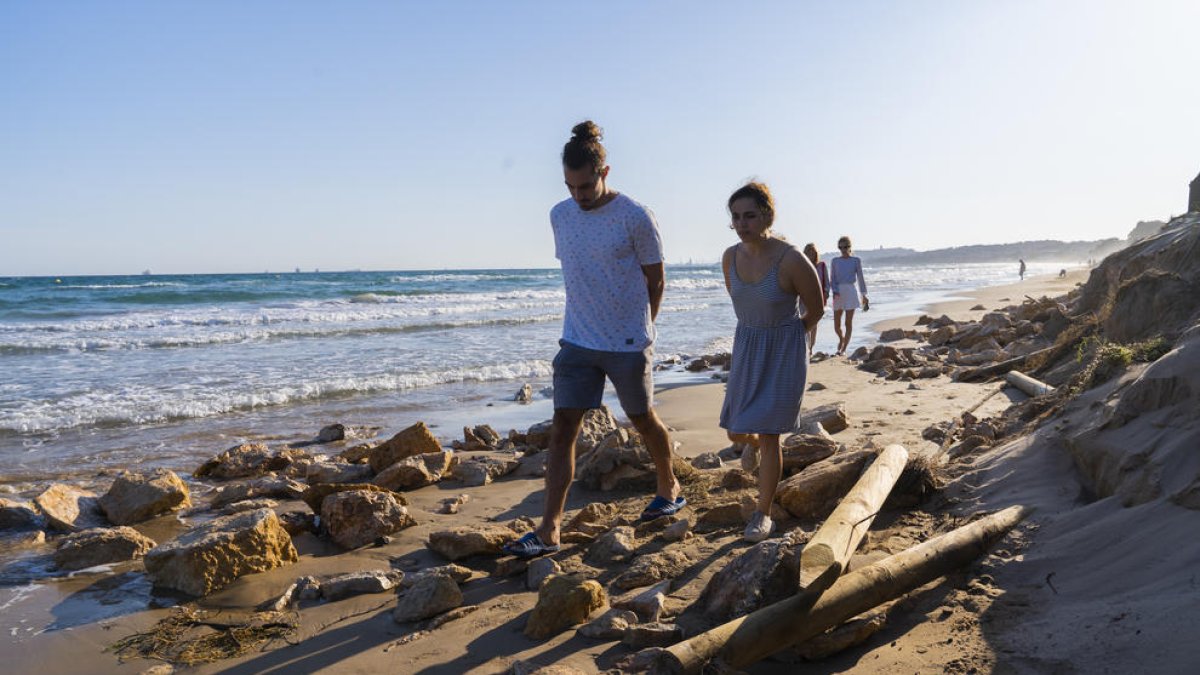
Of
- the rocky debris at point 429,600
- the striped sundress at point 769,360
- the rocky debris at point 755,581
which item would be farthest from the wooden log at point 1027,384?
the rocky debris at point 429,600

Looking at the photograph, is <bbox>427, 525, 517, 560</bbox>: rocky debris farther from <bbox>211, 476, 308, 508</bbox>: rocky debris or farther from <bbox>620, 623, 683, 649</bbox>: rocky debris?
<bbox>211, 476, 308, 508</bbox>: rocky debris

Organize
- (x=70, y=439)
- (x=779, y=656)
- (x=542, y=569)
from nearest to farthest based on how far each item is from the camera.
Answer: (x=779, y=656) < (x=542, y=569) < (x=70, y=439)

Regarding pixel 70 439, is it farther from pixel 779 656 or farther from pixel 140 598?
pixel 779 656

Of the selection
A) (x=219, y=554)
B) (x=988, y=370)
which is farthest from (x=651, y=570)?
(x=988, y=370)

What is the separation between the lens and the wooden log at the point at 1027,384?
6.27 meters

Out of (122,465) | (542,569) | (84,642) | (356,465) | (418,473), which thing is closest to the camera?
(84,642)

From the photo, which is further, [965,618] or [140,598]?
[140,598]

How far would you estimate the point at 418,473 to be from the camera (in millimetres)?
5500

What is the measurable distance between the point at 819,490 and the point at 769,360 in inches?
26.8

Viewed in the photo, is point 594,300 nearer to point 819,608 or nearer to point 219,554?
point 819,608

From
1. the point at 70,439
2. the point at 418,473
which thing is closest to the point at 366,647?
the point at 418,473

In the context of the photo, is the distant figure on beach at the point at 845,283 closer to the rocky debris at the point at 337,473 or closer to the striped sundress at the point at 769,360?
the rocky debris at the point at 337,473

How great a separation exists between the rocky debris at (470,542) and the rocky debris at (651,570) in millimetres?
711

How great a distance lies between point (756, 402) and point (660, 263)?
0.80 m
